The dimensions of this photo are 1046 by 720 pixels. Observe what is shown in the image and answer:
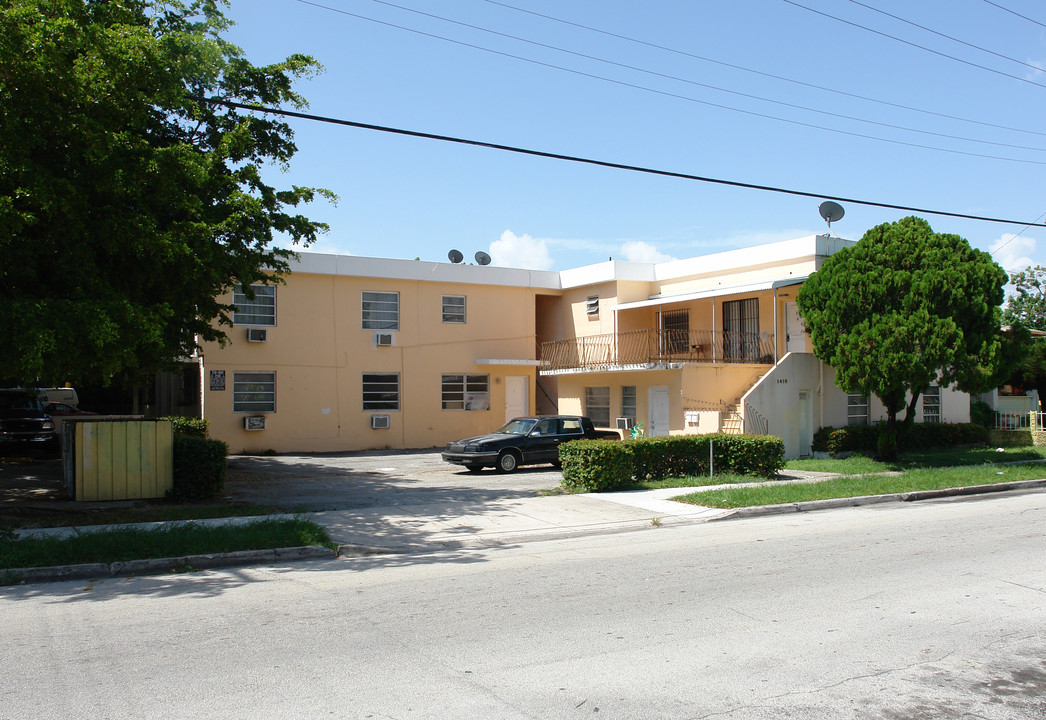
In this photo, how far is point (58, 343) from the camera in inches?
393

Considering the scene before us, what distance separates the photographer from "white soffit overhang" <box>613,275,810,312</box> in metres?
21.6

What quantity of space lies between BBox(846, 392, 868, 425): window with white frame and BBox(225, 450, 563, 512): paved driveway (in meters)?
9.45

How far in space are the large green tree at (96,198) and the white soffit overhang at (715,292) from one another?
1348cm

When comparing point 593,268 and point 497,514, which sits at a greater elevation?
point 593,268

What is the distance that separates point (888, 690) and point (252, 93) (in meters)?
14.8

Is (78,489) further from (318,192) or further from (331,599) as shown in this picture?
(331,599)

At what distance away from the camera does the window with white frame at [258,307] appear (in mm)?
24438

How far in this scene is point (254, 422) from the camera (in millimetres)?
23938

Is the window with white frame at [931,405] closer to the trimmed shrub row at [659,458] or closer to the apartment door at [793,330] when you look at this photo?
the apartment door at [793,330]

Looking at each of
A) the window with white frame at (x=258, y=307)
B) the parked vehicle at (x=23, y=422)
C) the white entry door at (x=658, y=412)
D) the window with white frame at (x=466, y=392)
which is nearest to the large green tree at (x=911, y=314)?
the white entry door at (x=658, y=412)

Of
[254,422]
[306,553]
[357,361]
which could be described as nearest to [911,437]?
[357,361]

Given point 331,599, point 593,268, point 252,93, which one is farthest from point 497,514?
point 593,268

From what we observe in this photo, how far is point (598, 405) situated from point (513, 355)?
378cm

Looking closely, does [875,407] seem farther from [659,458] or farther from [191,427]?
[191,427]
